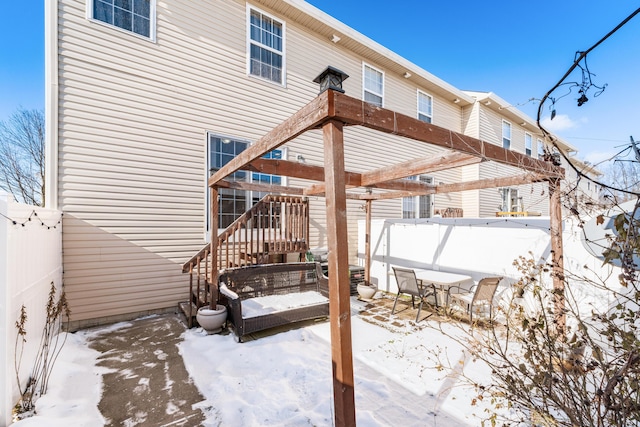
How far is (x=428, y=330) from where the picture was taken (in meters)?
4.55

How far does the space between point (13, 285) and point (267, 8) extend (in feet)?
22.2

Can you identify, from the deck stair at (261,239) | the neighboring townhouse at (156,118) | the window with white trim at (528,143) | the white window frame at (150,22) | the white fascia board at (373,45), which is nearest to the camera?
the neighboring townhouse at (156,118)

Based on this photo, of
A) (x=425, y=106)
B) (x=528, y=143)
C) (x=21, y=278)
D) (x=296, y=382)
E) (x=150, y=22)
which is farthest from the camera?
(x=528, y=143)

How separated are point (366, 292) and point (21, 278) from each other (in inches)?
213

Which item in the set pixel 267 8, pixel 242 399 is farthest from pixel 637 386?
pixel 267 8

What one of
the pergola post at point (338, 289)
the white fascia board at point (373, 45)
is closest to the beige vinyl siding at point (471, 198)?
the white fascia board at point (373, 45)

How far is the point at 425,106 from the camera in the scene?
9680mm

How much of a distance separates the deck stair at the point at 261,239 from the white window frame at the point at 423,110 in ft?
19.5

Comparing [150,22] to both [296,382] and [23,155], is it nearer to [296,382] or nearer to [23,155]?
[296,382]

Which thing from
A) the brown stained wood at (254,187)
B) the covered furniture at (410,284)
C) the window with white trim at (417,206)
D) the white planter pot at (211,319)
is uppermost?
the brown stained wood at (254,187)

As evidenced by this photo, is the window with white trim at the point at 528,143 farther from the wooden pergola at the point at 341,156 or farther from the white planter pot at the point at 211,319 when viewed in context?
the white planter pot at the point at 211,319

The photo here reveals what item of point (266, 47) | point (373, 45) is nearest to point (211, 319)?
point (266, 47)

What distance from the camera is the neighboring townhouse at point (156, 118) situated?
179 inches

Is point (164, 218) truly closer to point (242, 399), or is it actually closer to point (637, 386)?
point (242, 399)
